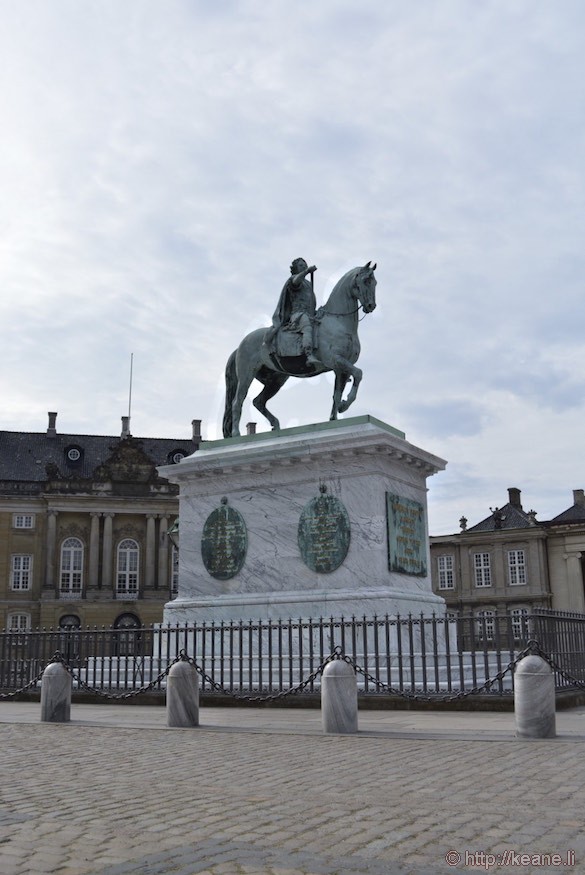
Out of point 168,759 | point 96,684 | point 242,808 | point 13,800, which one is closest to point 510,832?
point 242,808

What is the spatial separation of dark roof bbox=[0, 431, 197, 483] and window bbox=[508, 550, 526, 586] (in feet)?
83.3

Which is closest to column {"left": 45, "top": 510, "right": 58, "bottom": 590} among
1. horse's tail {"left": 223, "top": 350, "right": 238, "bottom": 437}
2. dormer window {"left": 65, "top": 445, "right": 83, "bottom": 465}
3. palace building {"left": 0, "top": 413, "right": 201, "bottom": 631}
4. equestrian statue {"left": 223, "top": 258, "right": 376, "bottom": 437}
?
palace building {"left": 0, "top": 413, "right": 201, "bottom": 631}

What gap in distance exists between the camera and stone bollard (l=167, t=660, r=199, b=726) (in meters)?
11.3

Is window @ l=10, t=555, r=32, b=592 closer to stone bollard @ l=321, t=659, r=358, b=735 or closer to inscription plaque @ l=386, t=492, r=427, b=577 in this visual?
inscription plaque @ l=386, t=492, r=427, b=577

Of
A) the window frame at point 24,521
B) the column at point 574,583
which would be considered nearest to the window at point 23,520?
the window frame at point 24,521

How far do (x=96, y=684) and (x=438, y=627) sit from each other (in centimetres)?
616

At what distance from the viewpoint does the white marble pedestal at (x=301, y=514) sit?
15.2 metres

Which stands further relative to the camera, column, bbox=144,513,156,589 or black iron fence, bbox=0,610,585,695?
column, bbox=144,513,156,589

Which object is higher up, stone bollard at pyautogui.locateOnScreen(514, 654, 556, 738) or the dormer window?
the dormer window

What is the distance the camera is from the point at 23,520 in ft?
225

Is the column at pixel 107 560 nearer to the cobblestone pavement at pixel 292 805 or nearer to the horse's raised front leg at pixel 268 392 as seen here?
the horse's raised front leg at pixel 268 392

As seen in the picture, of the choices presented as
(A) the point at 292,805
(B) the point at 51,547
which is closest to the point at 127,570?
(B) the point at 51,547

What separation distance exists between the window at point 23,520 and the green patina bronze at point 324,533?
5617cm

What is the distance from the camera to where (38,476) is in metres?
71.2
